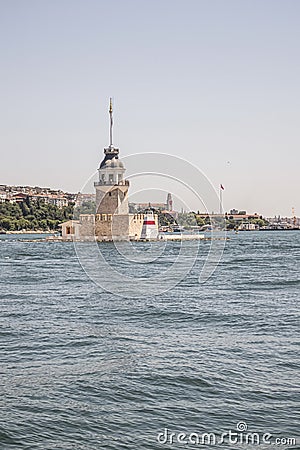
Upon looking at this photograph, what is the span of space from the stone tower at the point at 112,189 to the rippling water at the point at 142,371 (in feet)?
168

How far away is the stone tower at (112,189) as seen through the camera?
67.3 meters

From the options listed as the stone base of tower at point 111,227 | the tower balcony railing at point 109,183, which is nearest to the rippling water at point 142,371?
the stone base of tower at point 111,227

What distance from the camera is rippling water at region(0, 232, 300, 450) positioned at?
23.3 feet

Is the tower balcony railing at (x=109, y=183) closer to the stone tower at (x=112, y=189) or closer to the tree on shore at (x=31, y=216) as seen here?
the stone tower at (x=112, y=189)

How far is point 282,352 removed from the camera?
10102 mm

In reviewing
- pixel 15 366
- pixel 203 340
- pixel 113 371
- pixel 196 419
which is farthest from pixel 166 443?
pixel 203 340

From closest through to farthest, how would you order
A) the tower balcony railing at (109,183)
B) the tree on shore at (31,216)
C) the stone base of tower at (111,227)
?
the stone base of tower at (111,227) → the tower balcony railing at (109,183) → the tree on shore at (31,216)

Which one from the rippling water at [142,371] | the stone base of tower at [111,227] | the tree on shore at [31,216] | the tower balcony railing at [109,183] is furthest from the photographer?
the tree on shore at [31,216]

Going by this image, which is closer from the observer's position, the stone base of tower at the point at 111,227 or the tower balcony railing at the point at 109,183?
the stone base of tower at the point at 111,227

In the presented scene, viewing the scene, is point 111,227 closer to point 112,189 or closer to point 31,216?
point 112,189

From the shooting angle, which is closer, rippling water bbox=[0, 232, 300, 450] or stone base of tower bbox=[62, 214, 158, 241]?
rippling water bbox=[0, 232, 300, 450]

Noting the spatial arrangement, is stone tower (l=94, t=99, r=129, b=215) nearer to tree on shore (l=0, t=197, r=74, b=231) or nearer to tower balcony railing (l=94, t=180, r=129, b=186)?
tower balcony railing (l=94, t=180, r=129, b=186)

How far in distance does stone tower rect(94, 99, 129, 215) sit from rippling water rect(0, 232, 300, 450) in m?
51.2

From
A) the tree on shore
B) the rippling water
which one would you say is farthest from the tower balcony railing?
the rippling water
